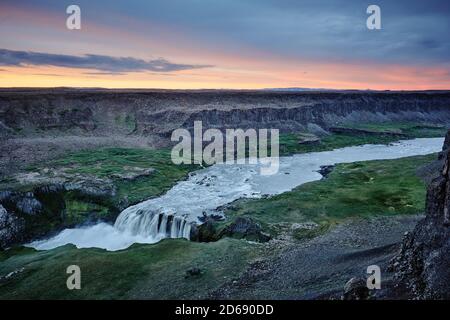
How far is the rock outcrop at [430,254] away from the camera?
63.4 feet

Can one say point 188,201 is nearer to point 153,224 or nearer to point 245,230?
point 153,224

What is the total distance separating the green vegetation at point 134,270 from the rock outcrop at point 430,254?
1129cm

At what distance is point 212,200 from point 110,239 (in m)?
14.1

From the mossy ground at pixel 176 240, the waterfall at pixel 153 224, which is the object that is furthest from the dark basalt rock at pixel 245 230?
the waterfall at pixel 153 224

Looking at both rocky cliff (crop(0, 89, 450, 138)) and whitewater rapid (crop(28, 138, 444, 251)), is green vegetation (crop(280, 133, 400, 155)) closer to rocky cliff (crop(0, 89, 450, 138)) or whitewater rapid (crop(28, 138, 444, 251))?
whitewater rapid (crop(28, 138, 444, 251))

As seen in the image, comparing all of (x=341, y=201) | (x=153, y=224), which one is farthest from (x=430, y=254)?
(x=153, y=224)

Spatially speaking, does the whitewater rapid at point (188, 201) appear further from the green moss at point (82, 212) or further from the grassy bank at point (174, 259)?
the grassy bank at point (174, 259)

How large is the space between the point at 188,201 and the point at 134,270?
21979mm

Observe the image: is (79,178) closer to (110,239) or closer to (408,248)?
(110,239)

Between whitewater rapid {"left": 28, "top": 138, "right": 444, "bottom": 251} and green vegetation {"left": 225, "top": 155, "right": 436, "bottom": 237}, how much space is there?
13.7 ft

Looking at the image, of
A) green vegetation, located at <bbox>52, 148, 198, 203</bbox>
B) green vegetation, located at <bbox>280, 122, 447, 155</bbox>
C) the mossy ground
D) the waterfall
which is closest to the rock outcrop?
the mossy ground

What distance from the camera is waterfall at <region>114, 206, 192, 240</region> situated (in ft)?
140

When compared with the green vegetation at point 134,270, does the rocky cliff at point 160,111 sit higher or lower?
higher
